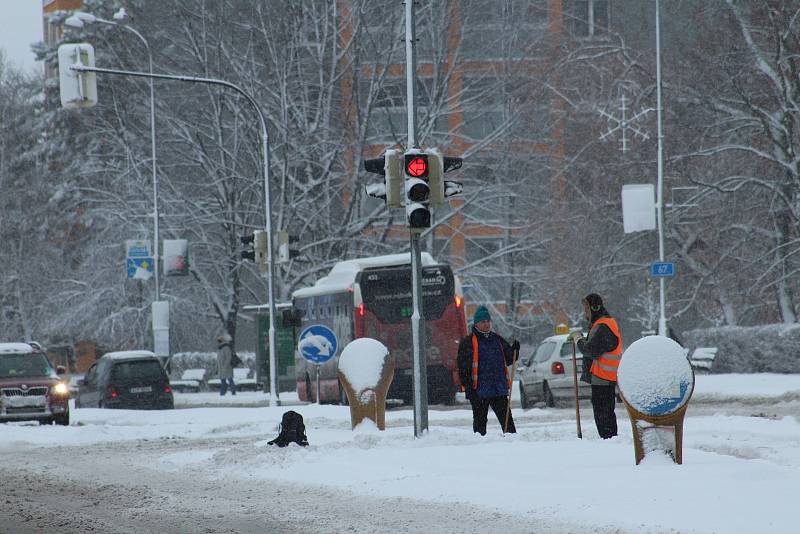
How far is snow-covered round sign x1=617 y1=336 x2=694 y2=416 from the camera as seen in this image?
12.9 meters

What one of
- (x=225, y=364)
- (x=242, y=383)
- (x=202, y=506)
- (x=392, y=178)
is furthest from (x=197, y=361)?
(x=202, y=506)

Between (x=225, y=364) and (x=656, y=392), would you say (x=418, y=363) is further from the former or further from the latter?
(x=225, y=364)

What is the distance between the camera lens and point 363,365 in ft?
65.0

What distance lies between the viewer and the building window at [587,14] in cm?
5423

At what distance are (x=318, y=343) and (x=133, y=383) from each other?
9808 mm

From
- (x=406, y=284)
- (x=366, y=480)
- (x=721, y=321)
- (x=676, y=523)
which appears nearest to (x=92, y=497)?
(x=366, y=480)

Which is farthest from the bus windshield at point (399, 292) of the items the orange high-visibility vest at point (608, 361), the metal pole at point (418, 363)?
the orange high-visibility vest at point (608, 361)

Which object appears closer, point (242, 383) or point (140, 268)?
point (140, 268)

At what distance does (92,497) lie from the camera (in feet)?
47.3

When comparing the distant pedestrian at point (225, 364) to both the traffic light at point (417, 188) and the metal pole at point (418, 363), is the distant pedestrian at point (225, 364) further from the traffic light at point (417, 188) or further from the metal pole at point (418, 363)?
the traffic light at point (417, 188)

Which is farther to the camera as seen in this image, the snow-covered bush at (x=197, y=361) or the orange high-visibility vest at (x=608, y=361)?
the snow-covered bush at (x=197, y=361)

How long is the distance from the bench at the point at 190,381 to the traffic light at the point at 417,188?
3488 cm

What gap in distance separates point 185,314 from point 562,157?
14.4 m

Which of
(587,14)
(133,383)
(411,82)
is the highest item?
(587,14)
